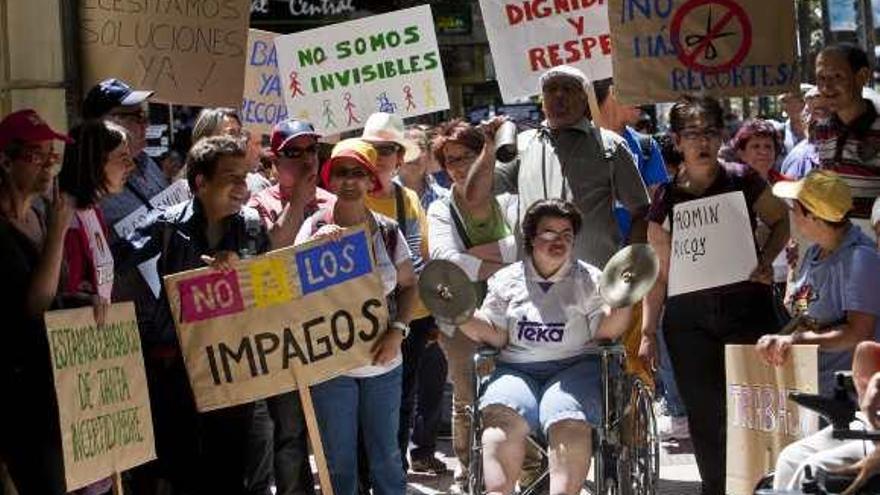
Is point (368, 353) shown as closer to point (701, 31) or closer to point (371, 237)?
point (371, 237)

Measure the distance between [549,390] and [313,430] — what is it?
3.23 feet

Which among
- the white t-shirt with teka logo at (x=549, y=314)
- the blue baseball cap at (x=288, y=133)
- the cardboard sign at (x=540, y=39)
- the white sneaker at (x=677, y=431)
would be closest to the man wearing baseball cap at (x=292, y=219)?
the blue baseball cap at (x=288, y=133)

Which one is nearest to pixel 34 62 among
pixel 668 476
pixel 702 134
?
pixel 668 476

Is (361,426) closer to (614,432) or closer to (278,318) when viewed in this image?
(278,318)

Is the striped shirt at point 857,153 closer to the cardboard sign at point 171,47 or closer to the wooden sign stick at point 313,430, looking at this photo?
the wooden sign stick at point 313,430

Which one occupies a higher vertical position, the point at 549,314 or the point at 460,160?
the point at 460,160

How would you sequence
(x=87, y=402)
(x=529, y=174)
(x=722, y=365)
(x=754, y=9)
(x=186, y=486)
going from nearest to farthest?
(x=87, y=402) → (x=186, y=486) → (x=722, y=365) → (x=529, y=174) → (x=754, y=9)

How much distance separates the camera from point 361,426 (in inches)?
304

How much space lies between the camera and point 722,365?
8.09m

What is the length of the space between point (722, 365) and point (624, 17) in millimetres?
2202

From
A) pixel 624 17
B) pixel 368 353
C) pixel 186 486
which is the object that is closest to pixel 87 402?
pixel 186 486

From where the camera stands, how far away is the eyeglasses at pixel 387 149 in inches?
360

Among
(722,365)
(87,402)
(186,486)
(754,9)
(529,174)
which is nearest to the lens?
(87,402)

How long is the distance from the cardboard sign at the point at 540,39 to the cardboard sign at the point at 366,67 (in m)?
0.79
